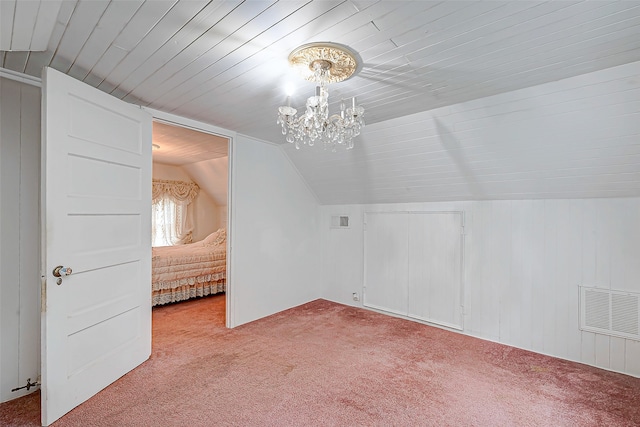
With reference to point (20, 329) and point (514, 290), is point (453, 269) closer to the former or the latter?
point (514, 290)

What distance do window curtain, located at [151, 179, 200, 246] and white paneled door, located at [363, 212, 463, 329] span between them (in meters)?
3.97

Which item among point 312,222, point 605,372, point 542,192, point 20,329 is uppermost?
point 542,192

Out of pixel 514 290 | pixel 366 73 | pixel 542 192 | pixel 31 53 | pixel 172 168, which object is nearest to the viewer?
pixel 31 53

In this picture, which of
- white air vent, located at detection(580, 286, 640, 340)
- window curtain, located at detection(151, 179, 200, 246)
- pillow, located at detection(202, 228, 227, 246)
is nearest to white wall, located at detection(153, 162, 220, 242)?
window curtain, located at detection(151, 179, 200, 246)

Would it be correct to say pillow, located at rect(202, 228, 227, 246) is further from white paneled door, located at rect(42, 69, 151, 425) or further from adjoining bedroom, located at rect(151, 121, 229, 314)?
white paneled door, located at rect(42, 69, 151, 425)

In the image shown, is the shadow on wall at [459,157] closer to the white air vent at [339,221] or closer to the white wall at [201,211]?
the white air vent at [339,221]

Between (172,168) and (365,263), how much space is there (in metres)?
4.24

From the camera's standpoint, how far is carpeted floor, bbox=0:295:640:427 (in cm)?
185

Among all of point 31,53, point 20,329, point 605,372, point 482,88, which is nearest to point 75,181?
point 31,53

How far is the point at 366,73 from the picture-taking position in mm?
1937

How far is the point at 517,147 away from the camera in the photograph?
246cm

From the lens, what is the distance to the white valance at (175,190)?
19.0ft

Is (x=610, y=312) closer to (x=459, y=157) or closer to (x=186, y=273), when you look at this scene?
(x=459, y=157)

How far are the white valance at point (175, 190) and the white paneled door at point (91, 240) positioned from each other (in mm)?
3618
